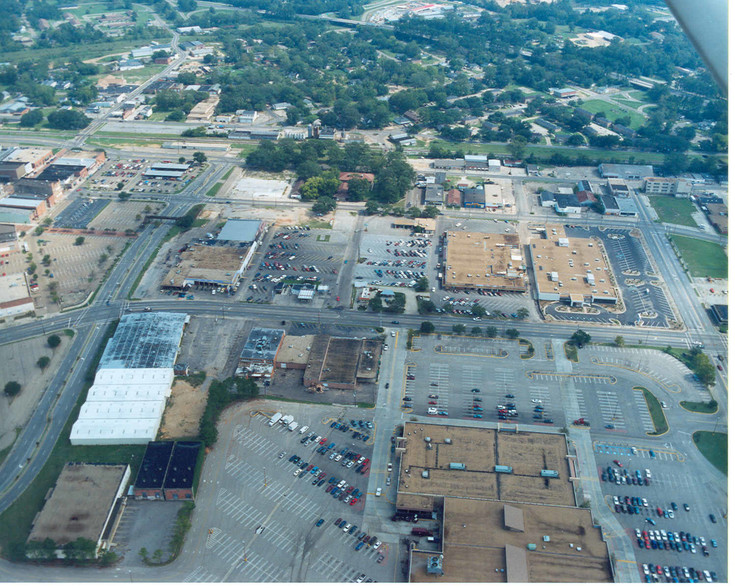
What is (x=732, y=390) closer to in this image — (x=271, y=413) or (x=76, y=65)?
(x=271, y=413)

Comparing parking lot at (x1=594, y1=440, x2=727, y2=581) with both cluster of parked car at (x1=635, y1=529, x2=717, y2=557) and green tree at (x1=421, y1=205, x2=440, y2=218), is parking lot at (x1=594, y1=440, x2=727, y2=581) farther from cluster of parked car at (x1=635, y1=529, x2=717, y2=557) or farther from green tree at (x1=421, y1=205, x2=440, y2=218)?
green tree at (x1=421, y1=205, x2=440, y2=218)

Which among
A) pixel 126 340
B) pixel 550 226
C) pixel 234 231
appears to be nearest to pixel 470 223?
pixel 550 226

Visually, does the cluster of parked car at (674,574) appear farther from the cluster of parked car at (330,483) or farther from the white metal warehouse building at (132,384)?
the white metal warehouse building at (132,384)

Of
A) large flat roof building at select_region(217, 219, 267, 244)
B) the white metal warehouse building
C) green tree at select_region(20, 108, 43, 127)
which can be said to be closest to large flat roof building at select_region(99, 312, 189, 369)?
the white metal warehouse building

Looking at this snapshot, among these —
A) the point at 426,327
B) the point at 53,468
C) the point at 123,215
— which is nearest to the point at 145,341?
the point at 53,468

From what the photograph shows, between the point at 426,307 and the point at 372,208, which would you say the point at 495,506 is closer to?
the point at 426,307
